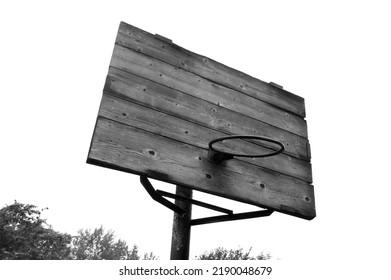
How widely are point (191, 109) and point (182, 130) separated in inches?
11.3

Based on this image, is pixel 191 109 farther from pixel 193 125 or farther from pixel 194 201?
pixel 194 201

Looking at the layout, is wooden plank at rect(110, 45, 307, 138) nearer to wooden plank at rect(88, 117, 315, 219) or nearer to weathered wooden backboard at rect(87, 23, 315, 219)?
weathered wooden backboard at rect(87, 23, 315, 219)

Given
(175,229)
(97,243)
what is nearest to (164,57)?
(175,229)

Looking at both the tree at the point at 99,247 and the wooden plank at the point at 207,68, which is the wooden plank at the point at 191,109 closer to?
the wooden plank at the point at 207,68

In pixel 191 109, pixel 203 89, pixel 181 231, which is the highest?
pixel 203 89

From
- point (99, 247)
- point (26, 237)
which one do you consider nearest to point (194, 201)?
point (26, 237)

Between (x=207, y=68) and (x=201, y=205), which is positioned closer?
(x=201, y=205)

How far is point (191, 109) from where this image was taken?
3.04 meters

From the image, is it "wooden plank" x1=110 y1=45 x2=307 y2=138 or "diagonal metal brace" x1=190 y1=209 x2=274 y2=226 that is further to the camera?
"diagonal metal brace" x1=190 y1=209 x2=274 y2=226

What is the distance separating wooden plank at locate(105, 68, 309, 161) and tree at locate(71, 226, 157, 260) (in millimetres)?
37359

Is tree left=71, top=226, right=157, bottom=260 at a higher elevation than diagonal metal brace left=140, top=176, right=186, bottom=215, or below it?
higher

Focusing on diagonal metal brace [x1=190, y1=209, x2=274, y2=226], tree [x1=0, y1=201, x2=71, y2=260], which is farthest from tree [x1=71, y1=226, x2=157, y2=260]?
diagonal metal brace [x1=190, y1=209, x2=274, y2=226]

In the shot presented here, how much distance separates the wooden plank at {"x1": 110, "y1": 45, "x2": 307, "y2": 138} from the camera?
298cm

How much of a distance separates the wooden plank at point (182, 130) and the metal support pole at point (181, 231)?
58cm
